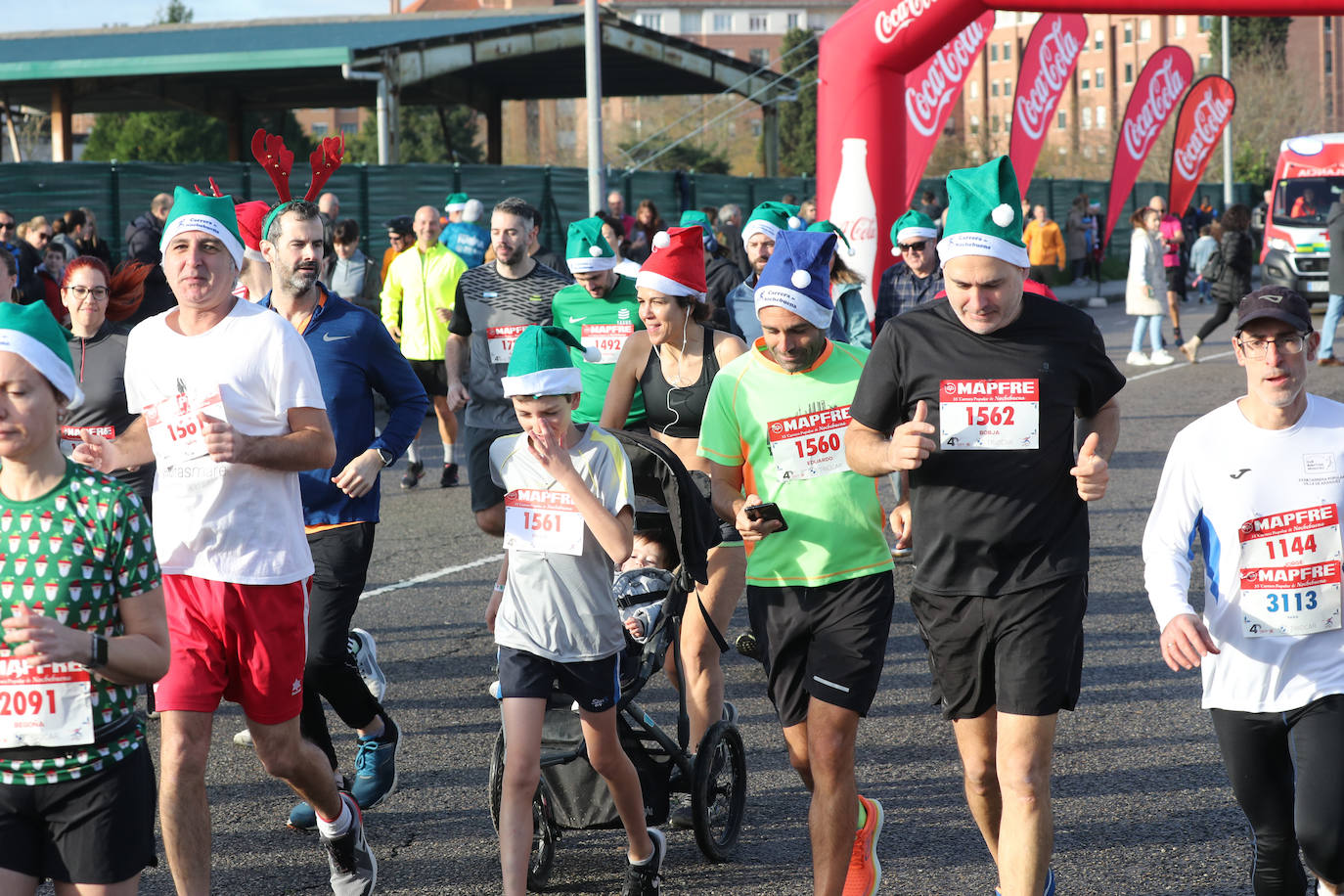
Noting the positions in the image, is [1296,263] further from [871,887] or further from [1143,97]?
[871,887]

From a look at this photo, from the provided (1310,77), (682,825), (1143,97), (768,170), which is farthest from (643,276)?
(1310,77)

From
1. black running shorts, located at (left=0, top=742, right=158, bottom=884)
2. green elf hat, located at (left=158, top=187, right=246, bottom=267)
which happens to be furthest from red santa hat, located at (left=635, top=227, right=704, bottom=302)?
black running shorts, located at (left=0, top=742, right=158, bottom=884)

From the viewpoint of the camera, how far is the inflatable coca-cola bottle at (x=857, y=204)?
1381 cm

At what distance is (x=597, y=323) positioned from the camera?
7594 mm

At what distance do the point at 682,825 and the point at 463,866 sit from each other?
0.79 meters

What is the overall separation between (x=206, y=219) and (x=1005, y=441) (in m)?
2.39

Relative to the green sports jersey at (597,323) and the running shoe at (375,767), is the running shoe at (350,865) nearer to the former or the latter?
the running shoe at (375,767)

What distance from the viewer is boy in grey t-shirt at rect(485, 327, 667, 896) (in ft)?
14.9

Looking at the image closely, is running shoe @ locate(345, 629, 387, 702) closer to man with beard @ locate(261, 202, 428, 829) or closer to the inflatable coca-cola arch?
man with beard @ locate(261, 202, 428, 829)

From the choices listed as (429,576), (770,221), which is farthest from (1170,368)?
(429,576)

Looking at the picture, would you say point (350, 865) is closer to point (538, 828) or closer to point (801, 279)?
point (538, 828)

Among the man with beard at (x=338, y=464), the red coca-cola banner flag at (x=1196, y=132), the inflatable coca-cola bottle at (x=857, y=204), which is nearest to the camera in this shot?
the man with beard at (x=338, y=464)

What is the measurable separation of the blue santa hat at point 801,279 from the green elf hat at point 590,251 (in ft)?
8.91

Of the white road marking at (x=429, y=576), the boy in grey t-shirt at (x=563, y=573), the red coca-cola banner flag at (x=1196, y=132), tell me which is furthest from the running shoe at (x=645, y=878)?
the red coca-cola banner flag at (x=1196, y=132)
